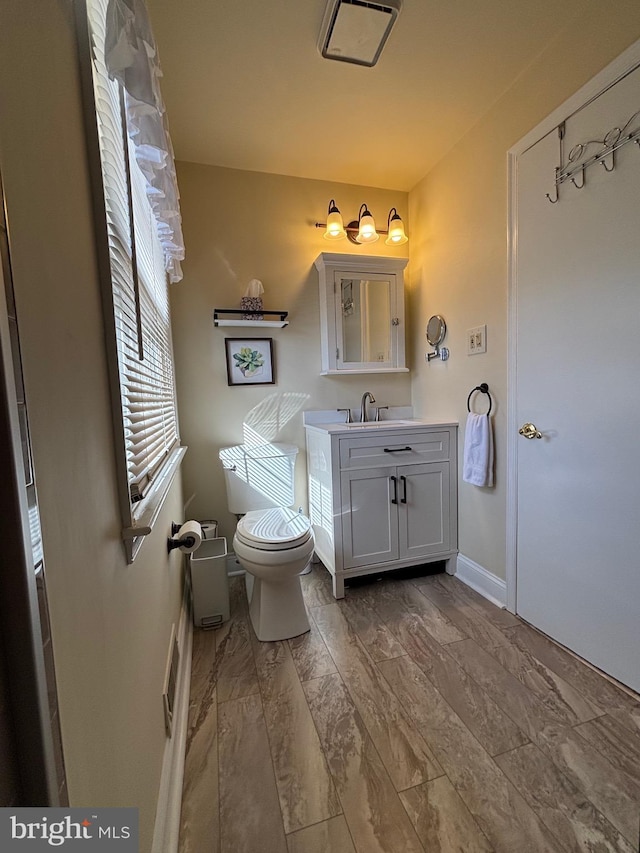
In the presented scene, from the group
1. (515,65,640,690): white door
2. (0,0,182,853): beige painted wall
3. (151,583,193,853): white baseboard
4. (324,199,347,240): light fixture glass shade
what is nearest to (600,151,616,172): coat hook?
(515,65,640,690): white door

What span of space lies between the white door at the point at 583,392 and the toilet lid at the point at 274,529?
1.08 meters

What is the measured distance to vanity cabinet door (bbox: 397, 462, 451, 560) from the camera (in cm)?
208

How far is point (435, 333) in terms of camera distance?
2.26 metres

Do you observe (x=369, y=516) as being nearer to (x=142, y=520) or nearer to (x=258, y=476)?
(x=258, y=476)

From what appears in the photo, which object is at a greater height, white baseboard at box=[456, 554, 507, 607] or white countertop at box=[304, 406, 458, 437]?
white countertop at box=[304, 406, 458, 437]

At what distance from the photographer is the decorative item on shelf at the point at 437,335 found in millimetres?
2211

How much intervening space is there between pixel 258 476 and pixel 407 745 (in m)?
1.37

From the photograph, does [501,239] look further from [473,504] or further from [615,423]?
[473,504]

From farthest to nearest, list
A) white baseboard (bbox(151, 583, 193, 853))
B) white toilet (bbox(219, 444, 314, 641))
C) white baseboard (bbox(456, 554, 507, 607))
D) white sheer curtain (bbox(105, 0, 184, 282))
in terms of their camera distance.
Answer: white baseboard (bbox(456, 554, 507, 607))
white toilet (bbox(219, 444, 314, 641))
white baseboard (bbox(151, 583, 193, 853))
white sheer curtain (bbox(105, 0, 184, 282))

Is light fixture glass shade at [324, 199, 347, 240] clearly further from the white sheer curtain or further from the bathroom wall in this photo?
the white sheer curtain

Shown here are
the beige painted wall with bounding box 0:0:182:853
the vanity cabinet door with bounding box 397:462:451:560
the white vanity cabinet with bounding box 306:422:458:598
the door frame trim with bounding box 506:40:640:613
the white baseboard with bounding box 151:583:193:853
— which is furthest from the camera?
the vanity cabinet door with bounding box 397:462:451:560

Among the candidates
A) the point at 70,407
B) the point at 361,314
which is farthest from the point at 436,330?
the point at 70,407

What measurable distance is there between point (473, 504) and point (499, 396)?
650mm

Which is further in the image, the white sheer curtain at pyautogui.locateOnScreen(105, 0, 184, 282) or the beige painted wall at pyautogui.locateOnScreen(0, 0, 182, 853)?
the white sheer curtain at pyautogui.locateOnScreen(105, 0, 184, 282)
